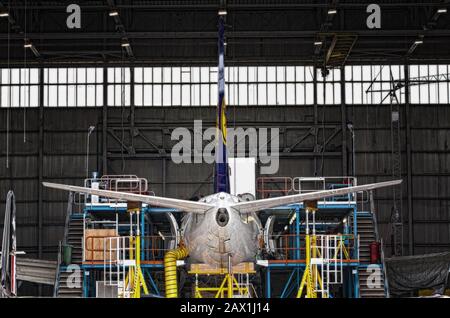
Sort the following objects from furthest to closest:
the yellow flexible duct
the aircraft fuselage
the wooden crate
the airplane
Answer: the wooden crate < the yellow flexible duct < the aircraft fuselage < the airplane

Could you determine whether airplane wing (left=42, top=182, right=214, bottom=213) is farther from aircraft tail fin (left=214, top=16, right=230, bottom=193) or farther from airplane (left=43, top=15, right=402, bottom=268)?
aircraft tail fin (left=214, top=16, right=230, bottom=193)

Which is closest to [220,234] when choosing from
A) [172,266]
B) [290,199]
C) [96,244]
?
[290,199]

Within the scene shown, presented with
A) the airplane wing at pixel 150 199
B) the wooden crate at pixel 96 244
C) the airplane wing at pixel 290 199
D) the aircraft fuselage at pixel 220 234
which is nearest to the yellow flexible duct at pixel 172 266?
the aircraft fuselage at pixel 220 234

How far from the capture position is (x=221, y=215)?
3391 cm

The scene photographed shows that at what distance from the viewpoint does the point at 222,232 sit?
1353 inches

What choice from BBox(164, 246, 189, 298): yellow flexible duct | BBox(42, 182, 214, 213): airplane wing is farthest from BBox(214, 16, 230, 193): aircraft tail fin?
BBox(164, 246, 189, 298): yellow flexible duct

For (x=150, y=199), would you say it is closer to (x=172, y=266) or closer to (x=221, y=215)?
(x=221, y=215)

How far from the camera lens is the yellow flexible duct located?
3912cm

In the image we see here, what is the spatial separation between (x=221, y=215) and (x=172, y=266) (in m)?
6.59

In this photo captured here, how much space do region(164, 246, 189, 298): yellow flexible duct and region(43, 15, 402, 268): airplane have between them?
1.44m

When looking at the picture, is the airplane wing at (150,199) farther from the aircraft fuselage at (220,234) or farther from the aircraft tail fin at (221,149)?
the aircraft tail fin at (221,149)
